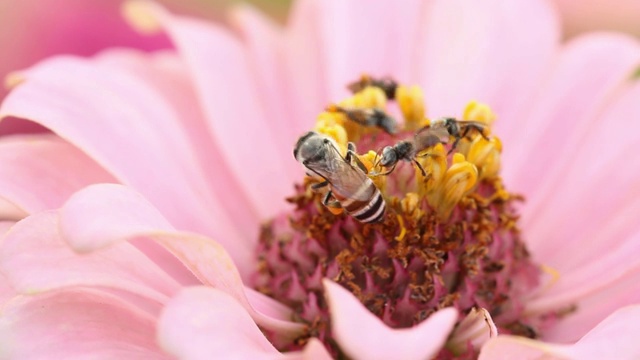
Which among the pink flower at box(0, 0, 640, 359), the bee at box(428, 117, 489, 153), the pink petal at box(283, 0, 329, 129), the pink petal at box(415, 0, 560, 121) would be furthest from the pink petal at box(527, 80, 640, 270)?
the pink petal at box(283, 0, 329, 129)

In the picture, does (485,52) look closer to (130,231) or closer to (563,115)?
(563,115)

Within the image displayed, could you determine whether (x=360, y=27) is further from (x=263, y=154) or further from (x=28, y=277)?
(x=28, y=277)

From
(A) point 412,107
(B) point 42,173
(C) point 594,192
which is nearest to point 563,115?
(C) point 594,192

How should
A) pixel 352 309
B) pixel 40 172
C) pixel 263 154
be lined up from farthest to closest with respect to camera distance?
1. pixel 263 154
2. pixel 40 172
3. pixel 352 309

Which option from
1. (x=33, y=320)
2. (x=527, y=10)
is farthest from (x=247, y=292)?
(x=527, y=10)

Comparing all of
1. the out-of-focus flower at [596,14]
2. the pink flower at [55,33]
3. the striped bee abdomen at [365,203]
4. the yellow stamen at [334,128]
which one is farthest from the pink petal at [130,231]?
the out-of-focus flower at [596,14]

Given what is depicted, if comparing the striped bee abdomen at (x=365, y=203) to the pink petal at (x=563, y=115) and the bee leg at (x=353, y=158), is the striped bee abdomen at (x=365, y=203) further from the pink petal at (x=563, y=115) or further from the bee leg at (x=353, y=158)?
the pink petal at (x=563, y=115)
